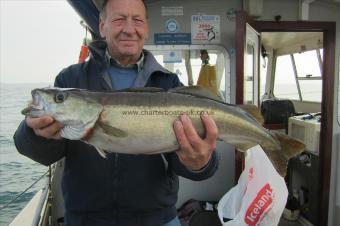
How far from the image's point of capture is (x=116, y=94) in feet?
6.33

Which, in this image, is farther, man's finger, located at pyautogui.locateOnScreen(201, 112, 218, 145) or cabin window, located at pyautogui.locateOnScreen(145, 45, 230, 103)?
cabin window, located at pyautogui.locateOnScreen(145, 45, 230, 103)

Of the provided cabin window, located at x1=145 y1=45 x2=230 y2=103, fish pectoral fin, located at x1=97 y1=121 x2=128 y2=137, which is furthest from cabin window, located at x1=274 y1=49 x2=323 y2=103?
fish pectoral fin, located at x1=97 y1=121 x2=128 y2=137

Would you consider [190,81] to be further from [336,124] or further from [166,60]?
[336,124]

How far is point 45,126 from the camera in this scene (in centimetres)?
184

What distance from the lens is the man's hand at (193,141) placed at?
6.33 ft

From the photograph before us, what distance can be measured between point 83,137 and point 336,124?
15.7 feet

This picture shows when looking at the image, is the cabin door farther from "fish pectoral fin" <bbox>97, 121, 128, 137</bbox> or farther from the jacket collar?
"fish pectoral fin" <bbox>97, 121, 128, 137</bbox>

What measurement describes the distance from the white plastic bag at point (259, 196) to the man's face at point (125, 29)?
224 cm

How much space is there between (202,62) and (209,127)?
3665 mm

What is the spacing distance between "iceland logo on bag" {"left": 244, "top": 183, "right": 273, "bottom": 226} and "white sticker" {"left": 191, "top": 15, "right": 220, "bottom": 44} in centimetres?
240

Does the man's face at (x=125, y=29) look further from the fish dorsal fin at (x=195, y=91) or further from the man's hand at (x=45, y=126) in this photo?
the man's hand at (x=45, y=126)

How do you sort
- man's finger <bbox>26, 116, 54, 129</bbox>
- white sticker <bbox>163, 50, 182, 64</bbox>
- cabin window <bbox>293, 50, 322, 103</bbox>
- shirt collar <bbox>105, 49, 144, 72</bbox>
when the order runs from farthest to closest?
1. cabin window <bbox>293, 50, 322, 103</bbox>
2. white sticker <bbox>163, 50, 182, 64</bbox>
3. shirt collar <bbox>105, 49, 144, 72</bbox>
4. man's finger <bbox>26, 116, 54, 129</bbox>

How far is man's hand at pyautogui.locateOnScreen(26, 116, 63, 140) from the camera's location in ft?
5.95

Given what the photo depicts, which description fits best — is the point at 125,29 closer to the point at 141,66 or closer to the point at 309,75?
the point at 141,66
